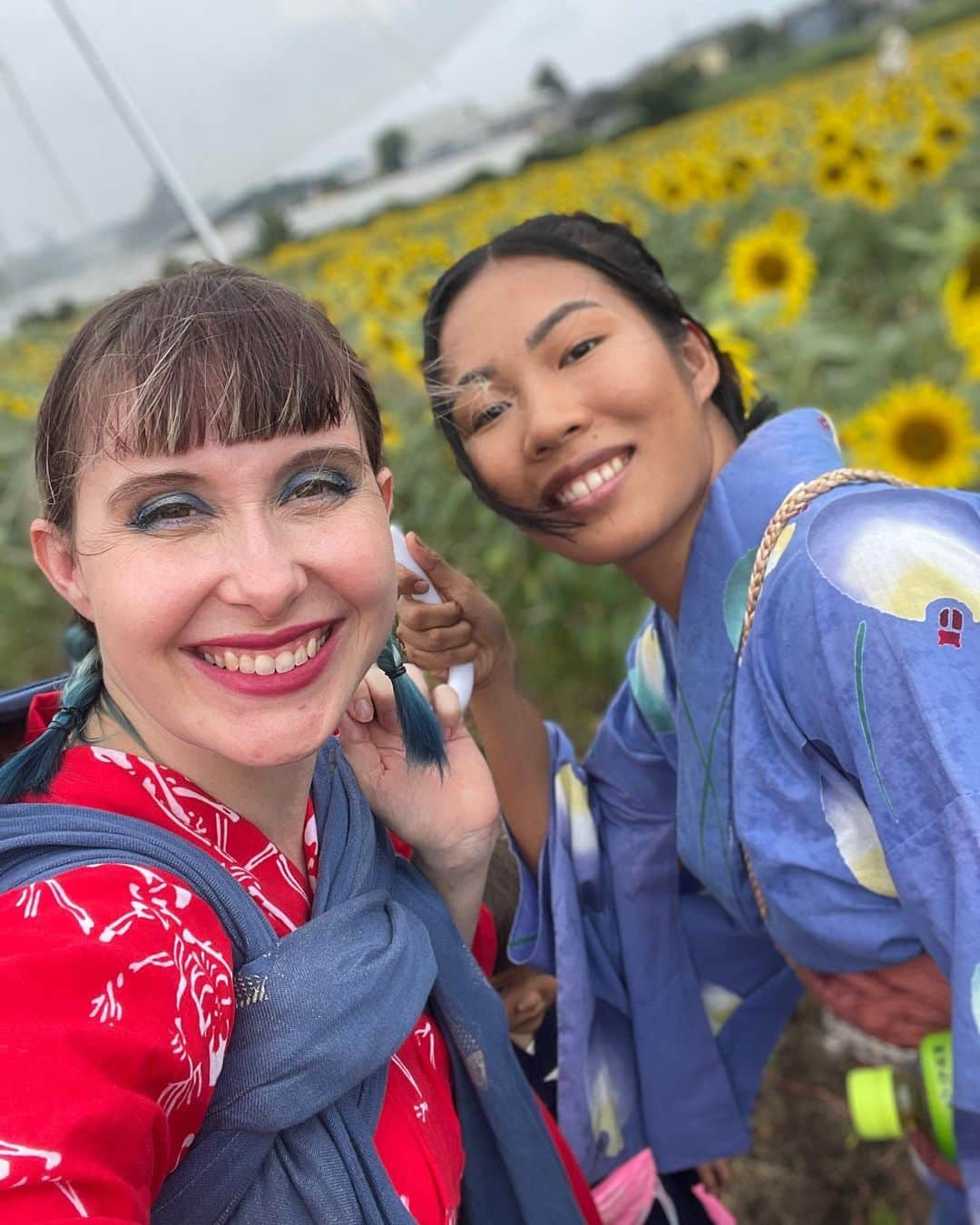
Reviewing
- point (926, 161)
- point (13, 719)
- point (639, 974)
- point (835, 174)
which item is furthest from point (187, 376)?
point (926, 161)

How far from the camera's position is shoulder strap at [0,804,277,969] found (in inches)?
28.3

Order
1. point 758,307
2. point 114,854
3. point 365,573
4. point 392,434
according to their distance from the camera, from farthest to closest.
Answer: point 392,434, point 758,307, point 365,573, point 114,854

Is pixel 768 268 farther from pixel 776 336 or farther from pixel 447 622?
pixel 447 622

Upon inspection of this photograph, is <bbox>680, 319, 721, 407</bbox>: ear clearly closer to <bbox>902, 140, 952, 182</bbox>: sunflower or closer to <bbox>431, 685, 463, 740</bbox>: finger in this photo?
<bbox>431, 685, 463, 740</bbox>: finger

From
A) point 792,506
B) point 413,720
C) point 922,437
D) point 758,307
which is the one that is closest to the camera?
point 413,720

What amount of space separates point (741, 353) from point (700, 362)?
0.90 meters

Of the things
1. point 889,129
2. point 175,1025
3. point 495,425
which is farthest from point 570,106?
point 175,1025

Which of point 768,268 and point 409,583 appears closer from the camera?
point 409,583

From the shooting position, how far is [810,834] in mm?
1109

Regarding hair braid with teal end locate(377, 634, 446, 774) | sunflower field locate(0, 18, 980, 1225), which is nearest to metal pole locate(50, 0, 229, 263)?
sunflower field locate(0, 18, 980, 1225)

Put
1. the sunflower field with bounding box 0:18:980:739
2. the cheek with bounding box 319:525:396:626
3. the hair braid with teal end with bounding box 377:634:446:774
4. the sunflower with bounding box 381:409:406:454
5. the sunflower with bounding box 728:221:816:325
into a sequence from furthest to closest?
1. the sunflower with bounding box 728:221:816:325
2. the sunflower with bounding box 381:409:406:454
3. the sunflower field with bounding box 0:18:980:739
4. the hair braid with teal end with bounding box 377:634:446:774
5. the cheek with bounding box 319:525:396:626

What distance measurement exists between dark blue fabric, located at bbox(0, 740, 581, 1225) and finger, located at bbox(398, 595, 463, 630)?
0.39 metres

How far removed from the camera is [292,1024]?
777 mm

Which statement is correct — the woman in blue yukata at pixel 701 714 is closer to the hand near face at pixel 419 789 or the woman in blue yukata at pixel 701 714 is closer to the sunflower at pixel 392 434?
the hand near face at pixel 419 789
